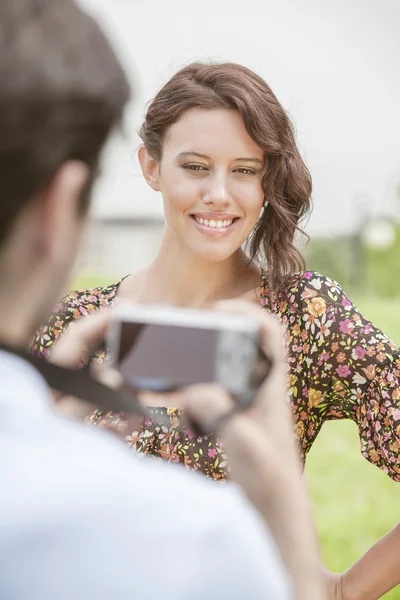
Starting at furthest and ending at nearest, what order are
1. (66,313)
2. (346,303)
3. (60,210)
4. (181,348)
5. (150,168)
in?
1. (150,168)
2. (66,313)
3. (346,303)
4. (181,348)
5. (60,210)

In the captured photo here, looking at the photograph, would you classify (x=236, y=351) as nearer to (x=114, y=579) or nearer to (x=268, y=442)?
(x=268, y=442)

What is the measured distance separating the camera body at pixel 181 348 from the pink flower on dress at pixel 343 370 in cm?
123

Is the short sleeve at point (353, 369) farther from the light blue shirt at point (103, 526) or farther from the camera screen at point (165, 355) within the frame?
the light blue shirt at point (103, 526)

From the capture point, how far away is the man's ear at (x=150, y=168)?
259cm

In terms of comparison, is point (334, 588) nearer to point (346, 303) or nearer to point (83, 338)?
point (346, 303)

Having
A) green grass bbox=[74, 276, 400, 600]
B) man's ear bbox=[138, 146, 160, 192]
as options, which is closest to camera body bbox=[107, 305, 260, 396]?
man's ear bbox=[138, 146, 160, 192]

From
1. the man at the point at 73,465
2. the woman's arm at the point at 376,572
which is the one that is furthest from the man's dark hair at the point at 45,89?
the woman's arm at the point at 376,572

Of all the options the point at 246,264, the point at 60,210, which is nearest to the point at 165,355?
the point at 60,210

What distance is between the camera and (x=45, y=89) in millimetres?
752

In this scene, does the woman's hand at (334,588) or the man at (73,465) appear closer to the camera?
the man at (73,465)

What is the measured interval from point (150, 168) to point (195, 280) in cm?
39

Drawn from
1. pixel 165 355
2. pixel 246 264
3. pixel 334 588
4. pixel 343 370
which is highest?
pixel 165 355

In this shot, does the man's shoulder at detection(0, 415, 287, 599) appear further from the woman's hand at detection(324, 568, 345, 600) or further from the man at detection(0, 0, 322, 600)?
the woman's hand at detection(324, 568, 345, 600)

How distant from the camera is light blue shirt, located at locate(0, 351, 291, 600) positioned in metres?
0.66
